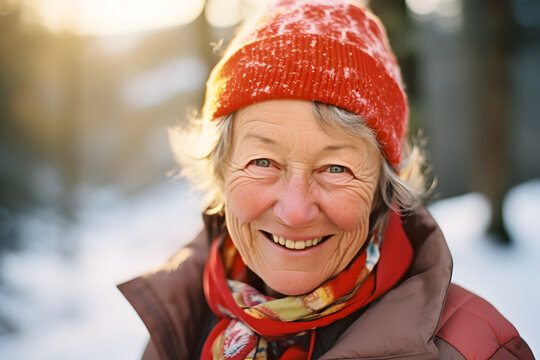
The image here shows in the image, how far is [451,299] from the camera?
5.07 feet

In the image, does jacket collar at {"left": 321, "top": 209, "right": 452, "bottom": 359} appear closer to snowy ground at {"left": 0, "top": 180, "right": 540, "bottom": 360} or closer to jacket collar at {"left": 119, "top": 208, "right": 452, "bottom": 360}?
jacket collar at {"left": 119, "top": 208, "right": 452, "bottom": 360}

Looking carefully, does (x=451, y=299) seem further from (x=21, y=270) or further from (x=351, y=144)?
(x=21, y=270)

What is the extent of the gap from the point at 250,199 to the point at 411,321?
648mm

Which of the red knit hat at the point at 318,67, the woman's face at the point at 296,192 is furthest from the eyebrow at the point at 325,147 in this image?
Result: the red knit hat at the point at 318,67

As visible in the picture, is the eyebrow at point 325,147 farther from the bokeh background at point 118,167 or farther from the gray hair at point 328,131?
the bokeh background at point 118,167

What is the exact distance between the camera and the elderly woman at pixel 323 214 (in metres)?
1.40

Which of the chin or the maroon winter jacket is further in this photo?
the chin

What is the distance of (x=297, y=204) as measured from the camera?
142cm

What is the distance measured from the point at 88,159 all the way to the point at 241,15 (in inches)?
141

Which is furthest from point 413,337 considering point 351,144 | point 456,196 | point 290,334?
point 456,196

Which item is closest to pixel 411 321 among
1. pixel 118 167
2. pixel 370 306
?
pixel 370 306

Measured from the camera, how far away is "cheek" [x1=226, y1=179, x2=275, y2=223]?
4.96 ft

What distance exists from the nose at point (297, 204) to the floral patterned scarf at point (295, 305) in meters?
0.28

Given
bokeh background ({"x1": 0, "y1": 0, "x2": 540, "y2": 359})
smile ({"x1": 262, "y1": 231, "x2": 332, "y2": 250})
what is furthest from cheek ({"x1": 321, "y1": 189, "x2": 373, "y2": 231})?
bokeh background ({"x1": 0, "y1": 0, "x2": 540, "y2": 359})
